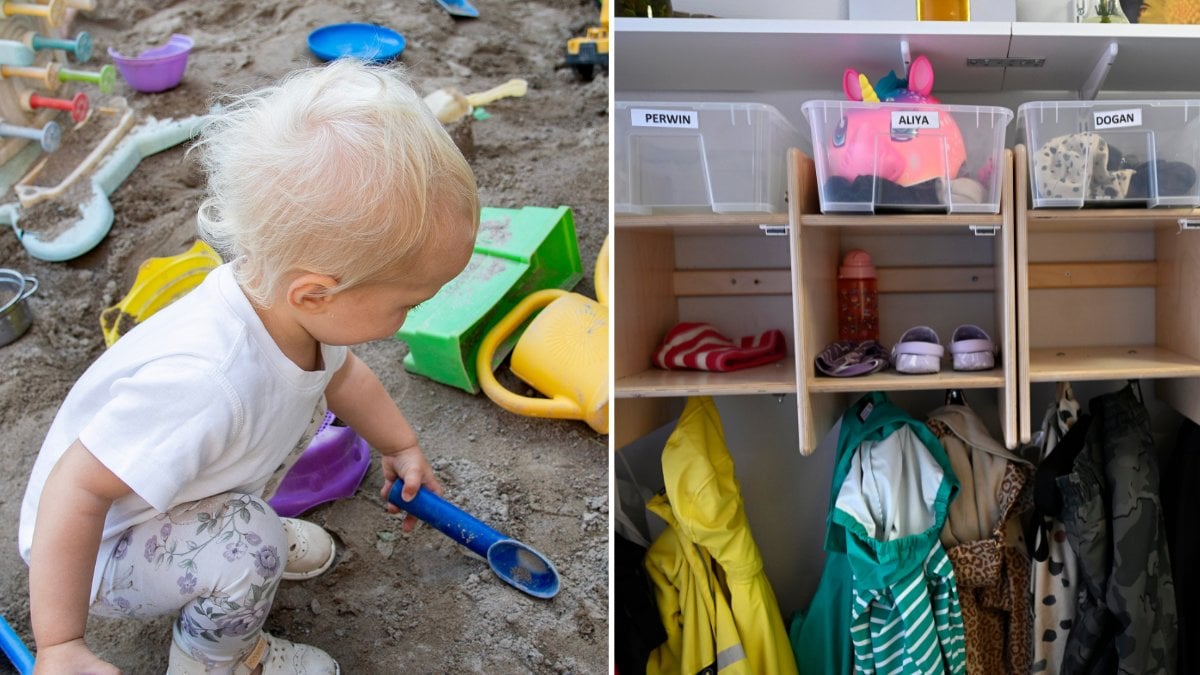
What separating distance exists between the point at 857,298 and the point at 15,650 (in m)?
1.06

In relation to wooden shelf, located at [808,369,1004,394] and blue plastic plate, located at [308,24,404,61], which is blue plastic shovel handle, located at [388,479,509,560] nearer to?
wooden shelf, located at [808,369,1004,394]

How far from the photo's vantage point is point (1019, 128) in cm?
115

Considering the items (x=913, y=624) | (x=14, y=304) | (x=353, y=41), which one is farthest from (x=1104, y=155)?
(x=353, y=41)

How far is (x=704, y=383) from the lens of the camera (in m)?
1.15

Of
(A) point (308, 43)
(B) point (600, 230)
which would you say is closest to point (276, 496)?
(B) point (600, 230)

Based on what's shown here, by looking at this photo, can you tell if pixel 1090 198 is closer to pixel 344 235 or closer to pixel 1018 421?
pixel 1018 421

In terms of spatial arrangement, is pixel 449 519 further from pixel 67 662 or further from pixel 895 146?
pixel 895 146

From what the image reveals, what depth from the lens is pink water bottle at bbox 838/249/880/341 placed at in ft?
4.32

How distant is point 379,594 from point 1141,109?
1.03m

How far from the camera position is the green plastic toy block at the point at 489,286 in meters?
1.43

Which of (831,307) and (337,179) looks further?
(831,307)

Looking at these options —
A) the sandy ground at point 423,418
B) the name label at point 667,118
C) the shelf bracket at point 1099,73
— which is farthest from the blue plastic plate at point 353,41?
the shelf bracket at point 1099,73

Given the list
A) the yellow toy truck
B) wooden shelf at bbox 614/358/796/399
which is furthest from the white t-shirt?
the yellow toy truck

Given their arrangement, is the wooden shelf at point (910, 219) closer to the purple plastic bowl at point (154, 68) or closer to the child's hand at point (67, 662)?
the child's hand at point (67, 662)
